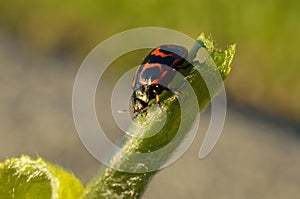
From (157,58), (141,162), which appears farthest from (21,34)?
(141,162)

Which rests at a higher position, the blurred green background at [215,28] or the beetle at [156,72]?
the blurred green background at [215,28]

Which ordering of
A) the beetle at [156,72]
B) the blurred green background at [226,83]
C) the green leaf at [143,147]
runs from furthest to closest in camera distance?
the blurred green background at [226,83]
the beetle at [156,72]
the green leaf at [143,147]

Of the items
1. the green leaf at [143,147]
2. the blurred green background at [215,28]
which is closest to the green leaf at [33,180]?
the green leaf at [143,147]


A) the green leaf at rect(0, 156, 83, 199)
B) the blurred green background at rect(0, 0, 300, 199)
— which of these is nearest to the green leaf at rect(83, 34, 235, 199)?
the green leaf at rect(0, 156, 83, 199)

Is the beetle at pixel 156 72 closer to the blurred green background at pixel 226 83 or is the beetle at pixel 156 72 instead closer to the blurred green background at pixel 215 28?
the blurred green background at pixel 226 83

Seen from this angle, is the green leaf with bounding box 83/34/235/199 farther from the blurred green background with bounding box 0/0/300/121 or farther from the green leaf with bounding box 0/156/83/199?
the blurred green background with bounding box 0/0/300/121

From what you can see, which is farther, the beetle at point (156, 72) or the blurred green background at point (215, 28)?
the blurred green background at point (215, 28)

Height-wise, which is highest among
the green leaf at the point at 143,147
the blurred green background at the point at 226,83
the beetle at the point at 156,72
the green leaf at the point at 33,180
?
the blurred green background at the point at 226,83
